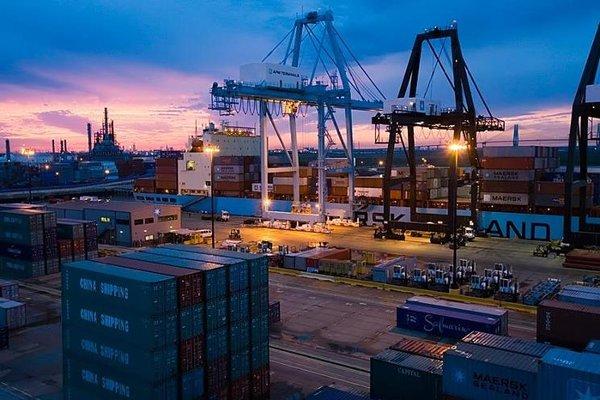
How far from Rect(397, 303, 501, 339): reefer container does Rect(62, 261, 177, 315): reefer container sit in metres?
13.1

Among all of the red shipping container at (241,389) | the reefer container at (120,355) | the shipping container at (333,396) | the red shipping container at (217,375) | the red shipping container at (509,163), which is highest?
the red shipping container at (509,163)

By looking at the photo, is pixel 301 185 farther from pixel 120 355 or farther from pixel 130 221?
pixel 120 355

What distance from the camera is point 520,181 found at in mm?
52906

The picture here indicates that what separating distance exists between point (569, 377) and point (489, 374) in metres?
2.77

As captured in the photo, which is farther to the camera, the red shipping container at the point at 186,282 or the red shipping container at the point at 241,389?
the red shipping container at the point at 241,389

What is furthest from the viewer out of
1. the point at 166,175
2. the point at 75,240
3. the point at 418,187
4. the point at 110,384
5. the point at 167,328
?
the point at 166,175

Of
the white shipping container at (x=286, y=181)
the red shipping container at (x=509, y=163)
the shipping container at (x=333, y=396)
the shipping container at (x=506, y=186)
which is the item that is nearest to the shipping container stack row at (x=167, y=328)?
the shipping container at (x=333, y=396)

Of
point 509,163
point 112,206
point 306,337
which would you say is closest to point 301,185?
point 112,206

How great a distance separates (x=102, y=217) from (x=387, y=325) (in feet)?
121

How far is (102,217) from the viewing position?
54.3 m

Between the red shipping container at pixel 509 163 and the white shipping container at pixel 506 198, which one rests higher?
the red shipping container at pixel 509 163

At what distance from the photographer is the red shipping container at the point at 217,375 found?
57.3 ft

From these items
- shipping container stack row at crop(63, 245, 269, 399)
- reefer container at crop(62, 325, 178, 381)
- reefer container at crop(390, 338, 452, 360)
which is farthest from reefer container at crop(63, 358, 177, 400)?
reefer container at crop(390, 338, 452, 360)

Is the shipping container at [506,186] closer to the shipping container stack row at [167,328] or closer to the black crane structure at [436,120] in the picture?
the black crane structure at [436,120]
